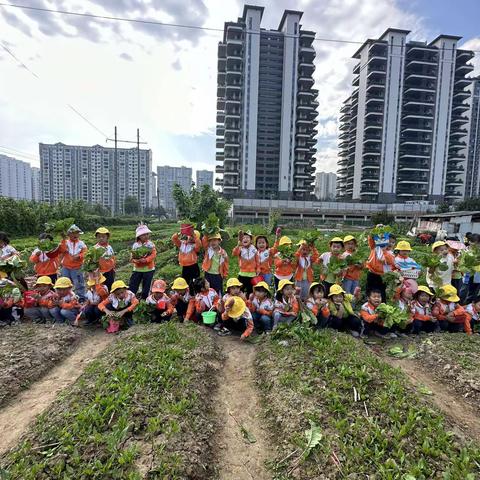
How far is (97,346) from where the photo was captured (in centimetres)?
630

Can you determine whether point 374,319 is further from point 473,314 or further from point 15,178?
point 15,178

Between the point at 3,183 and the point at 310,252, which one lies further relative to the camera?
the point at 3,183

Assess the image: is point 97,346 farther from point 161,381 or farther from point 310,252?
point 310,252

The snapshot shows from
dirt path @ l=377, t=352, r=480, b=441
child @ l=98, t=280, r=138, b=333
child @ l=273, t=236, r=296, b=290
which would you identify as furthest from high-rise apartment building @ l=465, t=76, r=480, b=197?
child @ l=98, t=280, r=138, b=333

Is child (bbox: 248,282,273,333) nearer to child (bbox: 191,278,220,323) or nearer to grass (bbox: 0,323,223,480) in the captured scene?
child (bbox: 191,278,220,323)

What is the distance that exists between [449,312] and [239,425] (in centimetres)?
543

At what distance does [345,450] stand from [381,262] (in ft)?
16.2

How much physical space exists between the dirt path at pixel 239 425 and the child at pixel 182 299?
1.64m

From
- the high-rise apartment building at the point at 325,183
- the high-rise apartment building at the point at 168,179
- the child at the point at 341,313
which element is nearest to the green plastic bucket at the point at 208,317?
the child at the point at 341,313

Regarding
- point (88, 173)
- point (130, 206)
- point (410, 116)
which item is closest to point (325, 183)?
point (410, 116)

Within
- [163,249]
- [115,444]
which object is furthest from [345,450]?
[163,249]

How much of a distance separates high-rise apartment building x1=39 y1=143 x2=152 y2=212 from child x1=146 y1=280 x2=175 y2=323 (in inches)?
2508

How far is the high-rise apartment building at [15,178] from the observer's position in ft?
218

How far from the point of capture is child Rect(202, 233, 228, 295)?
7.67 metres
